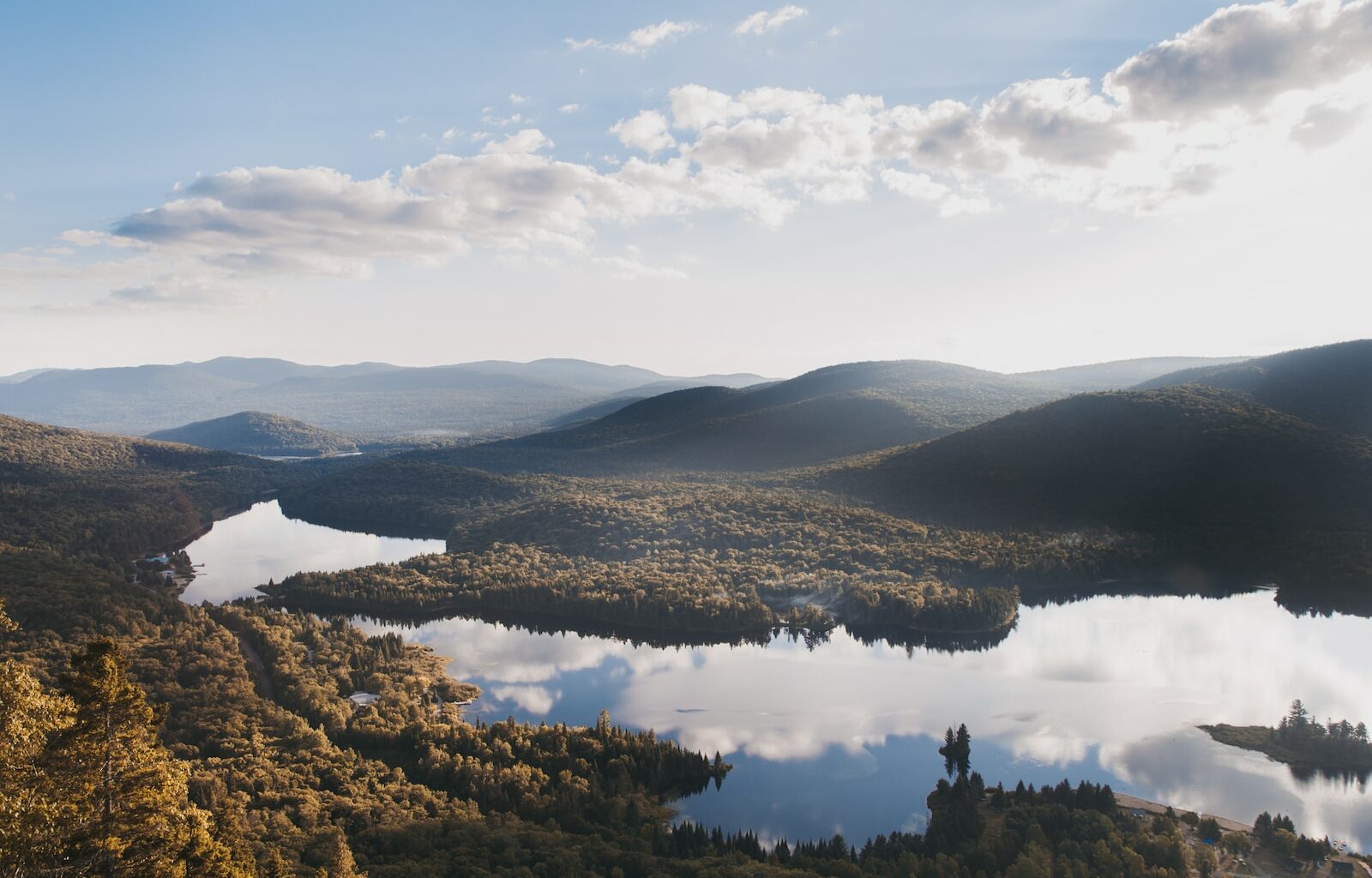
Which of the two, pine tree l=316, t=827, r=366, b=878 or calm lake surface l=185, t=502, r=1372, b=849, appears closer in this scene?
pine tree l=316, t=827, r=366, b=878

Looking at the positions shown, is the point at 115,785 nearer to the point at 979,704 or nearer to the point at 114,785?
the point at 114,785

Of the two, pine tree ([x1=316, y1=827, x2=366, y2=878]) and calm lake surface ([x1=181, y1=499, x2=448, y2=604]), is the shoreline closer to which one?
pine tree ([x1=316, y1=827, x2=366, y2=878])

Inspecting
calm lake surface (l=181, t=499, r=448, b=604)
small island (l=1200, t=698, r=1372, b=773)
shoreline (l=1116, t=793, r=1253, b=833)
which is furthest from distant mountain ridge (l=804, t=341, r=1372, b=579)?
calm lake surface (l=181, t=499, r=448, b=604)

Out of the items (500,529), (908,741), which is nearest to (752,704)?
(908,741)

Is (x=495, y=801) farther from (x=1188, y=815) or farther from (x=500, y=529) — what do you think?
(x=500, y=529)

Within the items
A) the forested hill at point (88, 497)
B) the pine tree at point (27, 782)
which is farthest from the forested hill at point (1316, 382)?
the forested hill at point (88, 497)

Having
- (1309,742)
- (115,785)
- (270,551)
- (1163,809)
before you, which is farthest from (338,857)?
(270,551)
